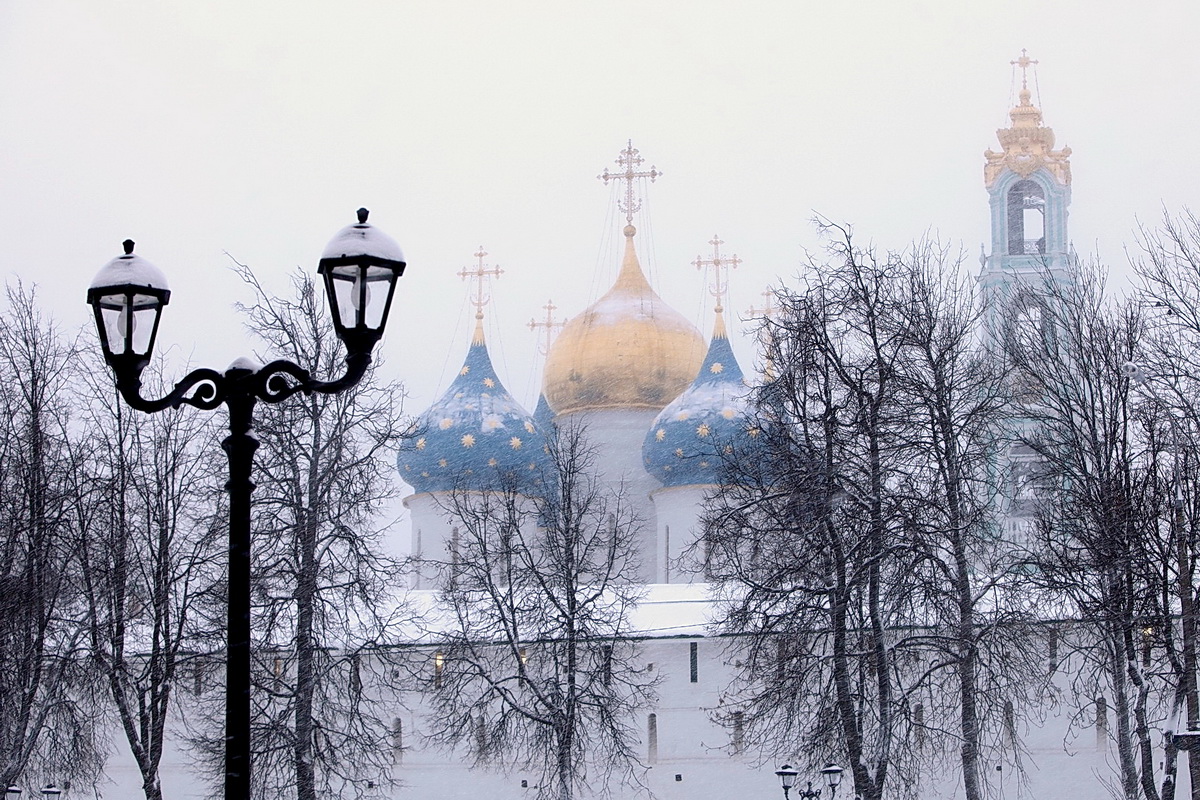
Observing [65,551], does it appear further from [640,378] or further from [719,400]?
[640,378]

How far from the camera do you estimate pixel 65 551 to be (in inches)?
750

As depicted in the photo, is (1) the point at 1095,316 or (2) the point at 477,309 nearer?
(1) the point at 1095,316

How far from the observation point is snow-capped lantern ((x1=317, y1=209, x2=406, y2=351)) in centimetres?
668

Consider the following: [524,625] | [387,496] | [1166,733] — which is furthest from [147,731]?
[1166,733]

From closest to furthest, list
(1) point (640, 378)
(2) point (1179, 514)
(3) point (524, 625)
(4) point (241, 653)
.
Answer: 1. (4) point (241, 653)
2. (2) point (1179, 514)
3. (3) point (524, 625)
4. (1) point (640, 378)

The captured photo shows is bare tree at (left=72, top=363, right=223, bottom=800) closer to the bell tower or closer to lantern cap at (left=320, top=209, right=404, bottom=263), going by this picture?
lantern cap at (left=320, top=209, right=404, bottom=263)

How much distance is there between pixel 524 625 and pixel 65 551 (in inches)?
270

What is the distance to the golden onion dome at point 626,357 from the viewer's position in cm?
3869

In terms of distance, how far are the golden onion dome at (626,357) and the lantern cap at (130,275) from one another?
104 feet

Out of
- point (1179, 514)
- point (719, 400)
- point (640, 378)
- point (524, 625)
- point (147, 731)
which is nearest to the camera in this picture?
point (1179, 514)

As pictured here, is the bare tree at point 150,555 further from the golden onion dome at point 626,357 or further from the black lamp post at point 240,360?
the golden onion dome at point 626,357

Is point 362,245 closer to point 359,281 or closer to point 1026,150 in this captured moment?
point 359,281

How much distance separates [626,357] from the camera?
38.7 metres

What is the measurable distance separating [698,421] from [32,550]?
20.0 meters
